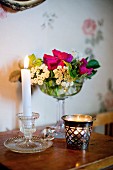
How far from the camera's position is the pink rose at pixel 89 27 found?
5.23 feet

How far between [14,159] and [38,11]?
2.74 ft

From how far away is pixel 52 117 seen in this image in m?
1.45

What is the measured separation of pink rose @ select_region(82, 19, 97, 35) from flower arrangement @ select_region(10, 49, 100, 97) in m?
0.51

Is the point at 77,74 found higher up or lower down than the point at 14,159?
higher up

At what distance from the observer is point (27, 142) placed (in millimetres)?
944

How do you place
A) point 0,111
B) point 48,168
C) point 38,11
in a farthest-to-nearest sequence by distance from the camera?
point 38,11 → point 0,111 → point 48,168

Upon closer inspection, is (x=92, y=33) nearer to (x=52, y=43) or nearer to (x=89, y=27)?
(x=89, y=27)

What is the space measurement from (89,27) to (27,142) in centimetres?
94

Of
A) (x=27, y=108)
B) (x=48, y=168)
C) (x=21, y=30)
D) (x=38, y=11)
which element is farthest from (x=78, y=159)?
(x=38, y=11)

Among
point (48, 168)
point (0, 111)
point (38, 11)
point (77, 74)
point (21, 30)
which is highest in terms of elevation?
point (38, 11)

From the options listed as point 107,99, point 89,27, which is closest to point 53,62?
point 89,27

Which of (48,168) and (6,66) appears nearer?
(48,168)

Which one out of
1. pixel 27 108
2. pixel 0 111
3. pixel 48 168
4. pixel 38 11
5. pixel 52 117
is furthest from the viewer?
pixel 52 117

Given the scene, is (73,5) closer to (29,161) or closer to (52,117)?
(52,117)
